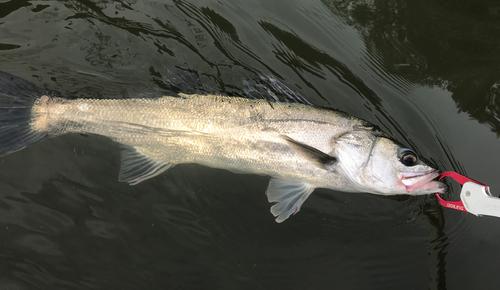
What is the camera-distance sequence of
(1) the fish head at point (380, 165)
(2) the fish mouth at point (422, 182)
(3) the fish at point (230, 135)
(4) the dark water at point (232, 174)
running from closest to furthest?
1. (2) the fish mouth at point (422, 182)
2. (1) the fish head at point (380, 165)
3. (3) the fish at point (230, 135)
4. (4) the dark water at point (232, 174)

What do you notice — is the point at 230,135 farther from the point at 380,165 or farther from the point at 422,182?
the point at 422,182

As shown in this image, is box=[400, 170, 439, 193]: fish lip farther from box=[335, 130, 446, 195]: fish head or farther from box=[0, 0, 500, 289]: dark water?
box=[0, 0, 500, 289]: dark water

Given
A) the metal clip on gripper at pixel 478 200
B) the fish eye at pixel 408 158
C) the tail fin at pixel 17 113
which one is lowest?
the tail fin at pixel 17 113

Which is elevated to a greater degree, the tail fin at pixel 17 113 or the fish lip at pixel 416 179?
the fish lip at pixel 416 179

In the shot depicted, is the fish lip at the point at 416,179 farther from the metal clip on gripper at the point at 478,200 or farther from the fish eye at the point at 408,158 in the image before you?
the metal clip on gripper at the point at 478,200

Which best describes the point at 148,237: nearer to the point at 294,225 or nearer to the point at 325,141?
the point at 294,225

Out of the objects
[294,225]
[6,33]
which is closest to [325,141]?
[294,225]

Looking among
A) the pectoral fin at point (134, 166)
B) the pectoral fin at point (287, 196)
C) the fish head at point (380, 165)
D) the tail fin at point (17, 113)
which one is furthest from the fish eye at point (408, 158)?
the tail fin at point (17, 113)

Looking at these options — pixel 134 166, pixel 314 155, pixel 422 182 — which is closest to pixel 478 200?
pixel 422 182

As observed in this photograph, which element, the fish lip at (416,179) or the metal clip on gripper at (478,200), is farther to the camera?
the fish lip at (416,179)
